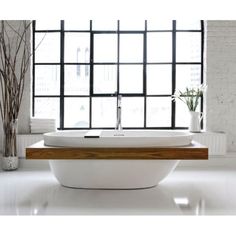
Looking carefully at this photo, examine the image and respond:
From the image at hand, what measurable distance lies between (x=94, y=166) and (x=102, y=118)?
196 centimetres

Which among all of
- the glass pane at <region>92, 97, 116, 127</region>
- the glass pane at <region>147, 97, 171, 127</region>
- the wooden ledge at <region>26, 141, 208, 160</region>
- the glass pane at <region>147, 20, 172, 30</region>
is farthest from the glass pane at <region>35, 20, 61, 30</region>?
the wooden ledge at <region>26, 141, 208, 160</region>

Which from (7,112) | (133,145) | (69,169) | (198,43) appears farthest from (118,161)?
A: (198,43)

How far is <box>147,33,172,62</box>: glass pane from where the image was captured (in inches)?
216

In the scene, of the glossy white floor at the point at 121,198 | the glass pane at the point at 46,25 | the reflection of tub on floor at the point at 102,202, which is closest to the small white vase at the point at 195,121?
the glossy white floor at the point at 121,198

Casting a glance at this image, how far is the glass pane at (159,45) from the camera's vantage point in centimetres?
548

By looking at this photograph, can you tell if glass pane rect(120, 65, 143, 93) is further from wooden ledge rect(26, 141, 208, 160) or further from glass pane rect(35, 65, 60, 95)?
wooden ledge rect(26, 141, 208, 160)

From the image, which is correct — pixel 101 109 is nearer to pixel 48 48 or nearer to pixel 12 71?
pixel 48 48

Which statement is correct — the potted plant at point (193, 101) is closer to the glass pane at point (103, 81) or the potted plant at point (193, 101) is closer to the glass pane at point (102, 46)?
the glass pane at point (103, 81)

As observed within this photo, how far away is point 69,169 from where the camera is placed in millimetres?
3705

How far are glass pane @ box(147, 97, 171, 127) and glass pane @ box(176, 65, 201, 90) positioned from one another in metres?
0.31

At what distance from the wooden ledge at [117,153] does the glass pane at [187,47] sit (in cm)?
227

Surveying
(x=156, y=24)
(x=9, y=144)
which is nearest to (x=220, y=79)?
(x=156, y=24)
